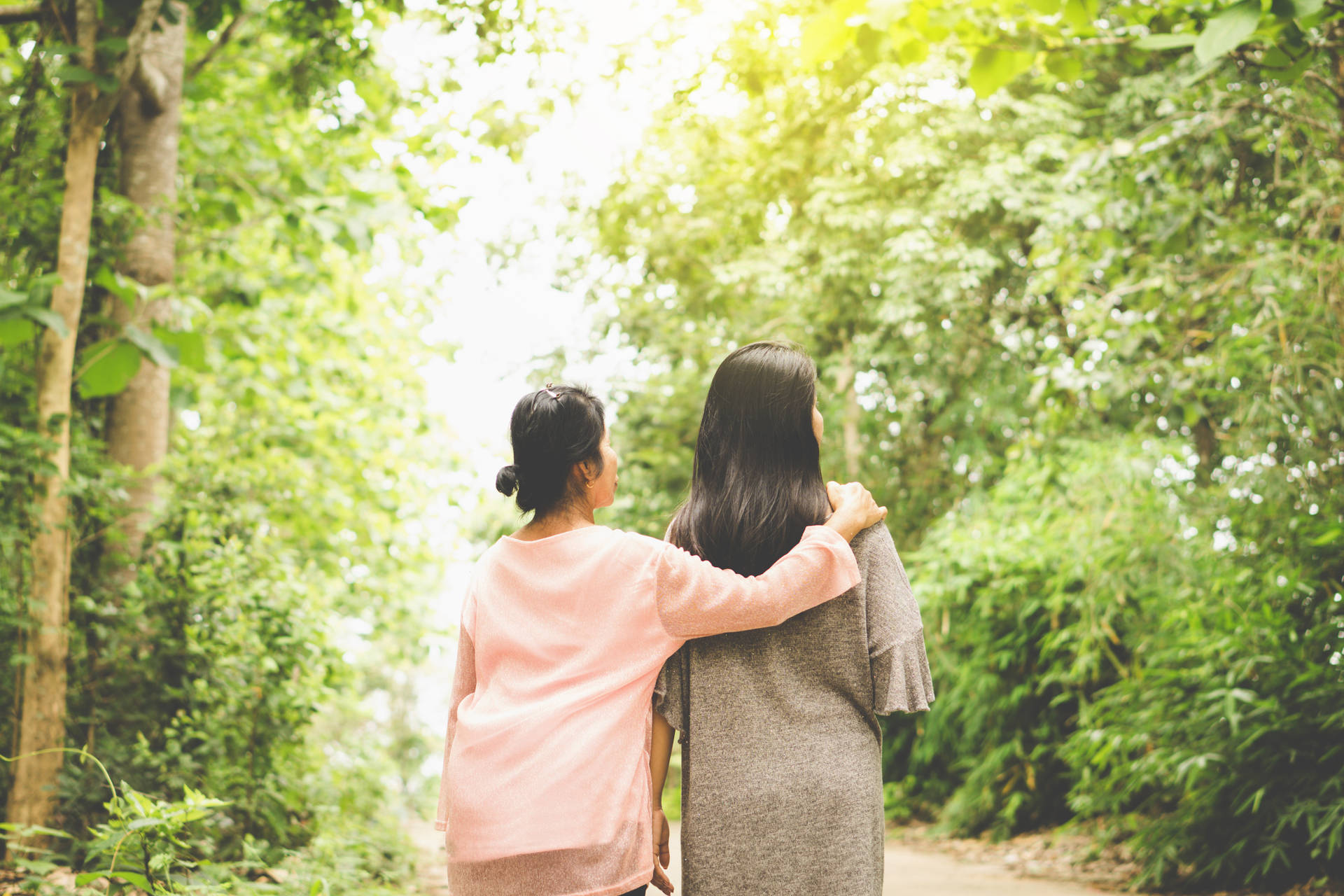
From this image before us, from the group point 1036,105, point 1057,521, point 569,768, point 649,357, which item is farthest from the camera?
point 649,357

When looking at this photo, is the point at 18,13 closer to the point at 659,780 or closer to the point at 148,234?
the point at 148,234

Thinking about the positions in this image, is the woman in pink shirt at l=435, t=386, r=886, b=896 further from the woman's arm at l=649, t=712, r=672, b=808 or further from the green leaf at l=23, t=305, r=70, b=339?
the green leaf at l=23, t=305, r=70, b=339

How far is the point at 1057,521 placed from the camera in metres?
7.13

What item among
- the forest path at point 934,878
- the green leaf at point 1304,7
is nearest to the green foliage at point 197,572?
the forest path at point 934,878

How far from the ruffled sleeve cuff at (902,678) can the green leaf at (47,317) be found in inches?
138

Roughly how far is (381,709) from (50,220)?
28.5 metres

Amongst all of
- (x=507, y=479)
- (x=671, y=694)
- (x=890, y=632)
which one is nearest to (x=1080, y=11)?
(x=890, y=632)

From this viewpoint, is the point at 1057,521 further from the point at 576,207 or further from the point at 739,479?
the point at 576,207

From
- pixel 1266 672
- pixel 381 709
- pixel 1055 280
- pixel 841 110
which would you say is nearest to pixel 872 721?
pixel 1266 672

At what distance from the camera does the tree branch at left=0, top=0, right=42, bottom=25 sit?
4.38m

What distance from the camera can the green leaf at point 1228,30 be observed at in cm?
263

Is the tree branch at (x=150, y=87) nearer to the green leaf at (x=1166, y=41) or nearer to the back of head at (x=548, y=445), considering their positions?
the back of head at (x=548, y=445)

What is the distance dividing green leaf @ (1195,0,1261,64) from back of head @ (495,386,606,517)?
6.08 ft

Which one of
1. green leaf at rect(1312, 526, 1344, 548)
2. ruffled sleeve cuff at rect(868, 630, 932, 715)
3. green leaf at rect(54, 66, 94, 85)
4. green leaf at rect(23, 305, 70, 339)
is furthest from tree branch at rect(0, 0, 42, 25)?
green leaf at rect(1312, 526, 1344, 548)
